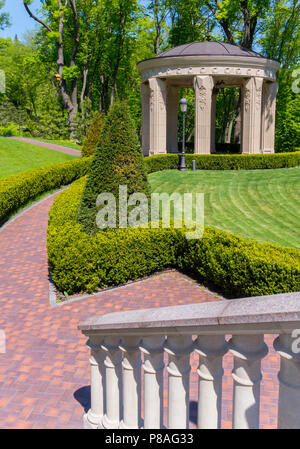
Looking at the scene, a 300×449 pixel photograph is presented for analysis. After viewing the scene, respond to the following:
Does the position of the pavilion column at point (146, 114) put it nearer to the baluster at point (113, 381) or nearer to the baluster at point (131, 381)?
the baluster at point (113, 381)

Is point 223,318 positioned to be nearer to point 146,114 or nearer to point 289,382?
point 289,382

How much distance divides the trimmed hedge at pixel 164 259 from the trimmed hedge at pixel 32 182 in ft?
16.3

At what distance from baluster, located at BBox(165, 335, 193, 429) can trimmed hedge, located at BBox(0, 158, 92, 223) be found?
13.5 meters

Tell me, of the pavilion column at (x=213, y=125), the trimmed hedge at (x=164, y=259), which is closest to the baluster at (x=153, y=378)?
the trimmed hedge at (x=164, y=259)

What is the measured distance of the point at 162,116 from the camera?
2761 centimetres

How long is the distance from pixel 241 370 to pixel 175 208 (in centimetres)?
1361

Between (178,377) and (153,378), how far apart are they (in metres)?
0.31

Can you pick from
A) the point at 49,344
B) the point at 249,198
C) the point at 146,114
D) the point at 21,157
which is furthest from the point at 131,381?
the point at 146,114

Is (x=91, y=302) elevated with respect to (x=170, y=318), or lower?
lower

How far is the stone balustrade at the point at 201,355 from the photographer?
1934mm

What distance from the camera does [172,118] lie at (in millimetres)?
33031

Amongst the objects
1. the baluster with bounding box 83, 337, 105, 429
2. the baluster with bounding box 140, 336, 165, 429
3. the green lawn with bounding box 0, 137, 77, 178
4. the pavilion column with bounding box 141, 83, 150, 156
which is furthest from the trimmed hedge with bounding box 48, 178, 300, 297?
the pavilion column with bounding box 141, 83, 150, 156
